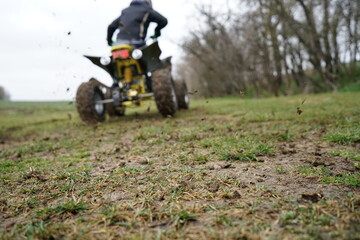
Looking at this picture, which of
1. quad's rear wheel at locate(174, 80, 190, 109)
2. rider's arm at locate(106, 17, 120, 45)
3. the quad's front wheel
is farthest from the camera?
quad's rear wheel at locate(174, 80, 190, 109)

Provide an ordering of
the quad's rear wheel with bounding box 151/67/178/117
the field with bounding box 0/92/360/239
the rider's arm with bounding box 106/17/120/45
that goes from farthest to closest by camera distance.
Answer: the rider's arm with bounding box 106/17/120/45
the quad's rear wheel with bounding box 151/67/178/117
the field with bounding box 0/92/360/239

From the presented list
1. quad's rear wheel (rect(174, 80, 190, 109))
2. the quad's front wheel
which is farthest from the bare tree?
the quad's front wheel

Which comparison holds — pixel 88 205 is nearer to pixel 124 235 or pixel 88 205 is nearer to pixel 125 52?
pixel 124 235

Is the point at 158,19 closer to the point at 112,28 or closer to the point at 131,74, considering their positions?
the point at 112,28

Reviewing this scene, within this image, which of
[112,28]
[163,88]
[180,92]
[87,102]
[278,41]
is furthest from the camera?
[278,41]

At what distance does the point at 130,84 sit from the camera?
663 centimetres

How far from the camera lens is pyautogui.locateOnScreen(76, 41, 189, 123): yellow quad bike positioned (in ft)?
18.9

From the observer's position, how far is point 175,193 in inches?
72.9

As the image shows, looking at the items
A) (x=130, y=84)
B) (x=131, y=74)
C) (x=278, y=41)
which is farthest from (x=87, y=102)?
(x=278, y=41)

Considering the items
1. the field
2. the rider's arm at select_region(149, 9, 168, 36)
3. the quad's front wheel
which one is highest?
the rider's arm at select_region(149, 9, 168, 36)

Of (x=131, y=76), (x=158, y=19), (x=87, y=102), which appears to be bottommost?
(x=87, y=102)

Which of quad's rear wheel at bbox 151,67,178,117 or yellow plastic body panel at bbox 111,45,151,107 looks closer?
quad's rear wheel at bbox 151,67,178,117

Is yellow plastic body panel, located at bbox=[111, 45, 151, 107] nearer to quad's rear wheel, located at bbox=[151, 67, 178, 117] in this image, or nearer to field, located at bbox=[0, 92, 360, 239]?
quad's rear wheel, located at bbox=[151, 67, 178, 117]

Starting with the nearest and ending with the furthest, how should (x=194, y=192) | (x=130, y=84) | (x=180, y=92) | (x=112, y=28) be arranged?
1. (x=194, y=192)
2. (x=112, y=28)
3. (x=130, y=84)
4. (x=180, y=92)
